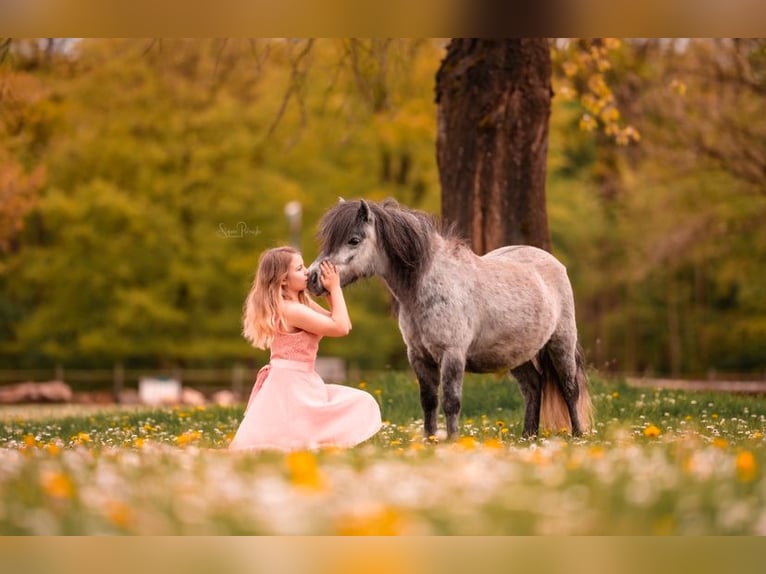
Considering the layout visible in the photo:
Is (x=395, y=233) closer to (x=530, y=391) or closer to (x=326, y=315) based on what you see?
(x=326, y=315)

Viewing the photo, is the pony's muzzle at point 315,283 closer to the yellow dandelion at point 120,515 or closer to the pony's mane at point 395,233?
the pony's mane at point 395,233

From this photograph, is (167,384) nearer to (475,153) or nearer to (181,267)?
(181,267)

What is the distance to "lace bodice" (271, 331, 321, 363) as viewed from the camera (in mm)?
7961

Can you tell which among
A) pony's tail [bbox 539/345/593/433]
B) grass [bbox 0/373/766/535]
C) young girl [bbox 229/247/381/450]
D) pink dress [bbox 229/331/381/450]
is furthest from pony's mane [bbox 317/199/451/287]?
pony's tail [bbox 539/345/593/433]

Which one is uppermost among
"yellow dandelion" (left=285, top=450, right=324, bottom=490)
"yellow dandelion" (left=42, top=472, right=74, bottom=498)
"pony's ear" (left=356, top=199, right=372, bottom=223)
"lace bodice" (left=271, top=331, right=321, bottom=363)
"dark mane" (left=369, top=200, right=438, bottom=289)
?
"pony's ear" (left=356, top=199, right=372, bottom=223)

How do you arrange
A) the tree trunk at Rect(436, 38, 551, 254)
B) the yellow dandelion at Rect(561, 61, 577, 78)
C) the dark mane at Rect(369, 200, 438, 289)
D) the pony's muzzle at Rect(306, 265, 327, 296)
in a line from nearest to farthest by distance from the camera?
the pony's muzzle at Rect(306, 265, 327, 296), the dark mane at Rect(369, 200, 438, 289), the tree trunk at Rect(436, 38, 551, 254), the yellow dandelion at Rect(561, 61, 577, 78)

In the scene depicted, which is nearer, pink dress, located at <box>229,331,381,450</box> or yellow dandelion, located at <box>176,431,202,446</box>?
pink dress, located at <box>229,331,381,450</box>

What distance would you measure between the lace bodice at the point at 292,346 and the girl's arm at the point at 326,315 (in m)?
0.08

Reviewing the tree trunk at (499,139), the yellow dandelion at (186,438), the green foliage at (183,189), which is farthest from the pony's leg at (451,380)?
the green foliage at (183,189)

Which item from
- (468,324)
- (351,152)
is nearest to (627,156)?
(351,152)

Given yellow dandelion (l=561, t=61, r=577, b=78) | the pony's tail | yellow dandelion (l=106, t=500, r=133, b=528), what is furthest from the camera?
yellow dandelion (l=561, t=61, r=577, b=78)

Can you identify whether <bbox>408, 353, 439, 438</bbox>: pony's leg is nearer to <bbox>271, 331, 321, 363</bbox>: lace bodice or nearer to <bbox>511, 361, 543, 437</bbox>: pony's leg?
<bbox>271, 331, 321, 363</bbox>: lace bodice

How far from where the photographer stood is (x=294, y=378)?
25.9 feet

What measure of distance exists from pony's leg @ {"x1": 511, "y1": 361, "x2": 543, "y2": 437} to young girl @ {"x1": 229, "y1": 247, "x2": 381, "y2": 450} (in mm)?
2235
